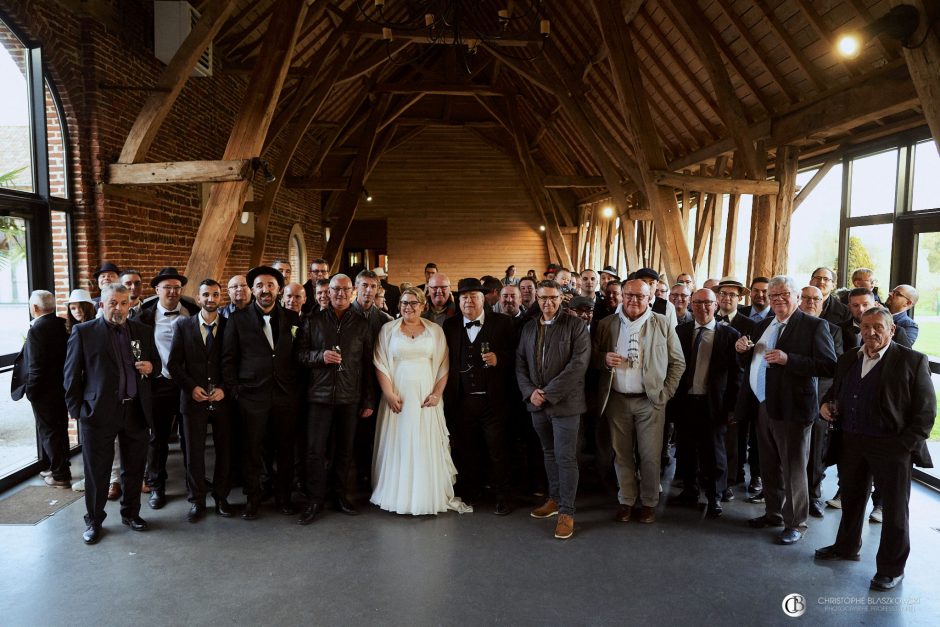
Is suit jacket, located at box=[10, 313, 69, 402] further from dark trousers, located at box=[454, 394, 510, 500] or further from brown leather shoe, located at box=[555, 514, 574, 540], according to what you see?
brown leather shoe, located at box=[555, 514, 574, 540]

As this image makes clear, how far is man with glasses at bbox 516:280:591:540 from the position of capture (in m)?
3.94

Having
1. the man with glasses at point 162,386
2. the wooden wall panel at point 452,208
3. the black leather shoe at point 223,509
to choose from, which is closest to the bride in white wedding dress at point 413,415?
the black leather shoe at point 223,509

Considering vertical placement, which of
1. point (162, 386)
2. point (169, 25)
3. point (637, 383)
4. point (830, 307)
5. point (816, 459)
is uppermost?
point (169, 25)

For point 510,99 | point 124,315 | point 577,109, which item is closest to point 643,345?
point 124,315

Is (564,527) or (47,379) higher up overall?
(47,379)

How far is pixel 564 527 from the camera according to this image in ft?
12.9

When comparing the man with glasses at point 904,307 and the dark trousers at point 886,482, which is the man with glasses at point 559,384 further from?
the man with glasses at point 904,307

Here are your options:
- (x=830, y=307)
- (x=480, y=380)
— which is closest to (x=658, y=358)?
(x=480, y=380)

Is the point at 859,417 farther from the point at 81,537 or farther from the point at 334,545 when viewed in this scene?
the point at 81,537

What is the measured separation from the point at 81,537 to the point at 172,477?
118cm

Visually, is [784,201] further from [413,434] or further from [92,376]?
[92,376]

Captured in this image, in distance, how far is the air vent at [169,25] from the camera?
635 centimetres

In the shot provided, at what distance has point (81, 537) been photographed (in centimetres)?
390

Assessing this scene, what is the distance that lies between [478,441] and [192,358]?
2.17m
